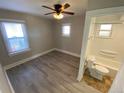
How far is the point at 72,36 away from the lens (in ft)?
13.4

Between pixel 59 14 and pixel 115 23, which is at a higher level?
pixel 59 14

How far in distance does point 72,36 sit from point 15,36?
296 centimetres

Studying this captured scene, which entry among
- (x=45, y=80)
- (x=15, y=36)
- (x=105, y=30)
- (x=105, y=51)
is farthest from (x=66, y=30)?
(x=45, y=80)

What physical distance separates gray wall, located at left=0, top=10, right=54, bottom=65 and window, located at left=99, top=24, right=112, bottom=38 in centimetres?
308

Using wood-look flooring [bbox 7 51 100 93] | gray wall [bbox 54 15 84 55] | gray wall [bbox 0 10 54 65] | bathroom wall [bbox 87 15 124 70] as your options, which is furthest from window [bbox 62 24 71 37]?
wood-look flooring [bbox 7 51 100 93]

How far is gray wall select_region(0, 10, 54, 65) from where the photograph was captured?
2.66m

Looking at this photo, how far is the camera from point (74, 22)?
380 centimetres

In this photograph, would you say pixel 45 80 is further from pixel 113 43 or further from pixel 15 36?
pixel 113 43

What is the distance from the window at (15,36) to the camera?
8.73 feet

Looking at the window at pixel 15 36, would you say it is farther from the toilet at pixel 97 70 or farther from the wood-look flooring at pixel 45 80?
the toilet at pixel 97 70

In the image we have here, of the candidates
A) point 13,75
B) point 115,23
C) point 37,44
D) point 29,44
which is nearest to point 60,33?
point 37,44

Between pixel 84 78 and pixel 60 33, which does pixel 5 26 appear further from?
pixel 84 78

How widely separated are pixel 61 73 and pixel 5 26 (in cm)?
289

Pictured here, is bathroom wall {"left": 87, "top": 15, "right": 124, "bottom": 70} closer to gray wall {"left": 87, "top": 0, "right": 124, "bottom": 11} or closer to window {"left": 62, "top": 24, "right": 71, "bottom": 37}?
gray wall {"left": 87, "top": 0, "right": 124, "bottom": 11}
